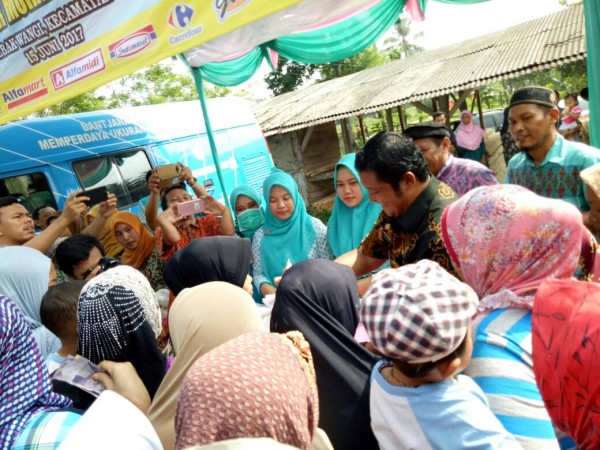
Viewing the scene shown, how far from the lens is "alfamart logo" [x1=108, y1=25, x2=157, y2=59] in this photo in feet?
10.7

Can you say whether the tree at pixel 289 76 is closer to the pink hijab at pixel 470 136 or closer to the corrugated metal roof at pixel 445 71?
the corrugated metal roof at pixel 445 71

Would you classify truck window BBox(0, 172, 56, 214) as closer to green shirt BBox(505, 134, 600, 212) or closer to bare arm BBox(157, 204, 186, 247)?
bare arm BBox(157, 204, 186, 247)

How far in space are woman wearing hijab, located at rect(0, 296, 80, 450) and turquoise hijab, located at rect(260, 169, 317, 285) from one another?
1775mm

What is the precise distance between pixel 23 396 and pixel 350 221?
79.4 inches

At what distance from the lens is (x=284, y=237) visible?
9.62ft

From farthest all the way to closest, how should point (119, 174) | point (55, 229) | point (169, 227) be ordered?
point (119, 174), point (169, 227), point (55, 229)

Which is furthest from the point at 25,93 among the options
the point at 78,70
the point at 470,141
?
the point at 470,141

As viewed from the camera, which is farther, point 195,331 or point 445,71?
point 445,71

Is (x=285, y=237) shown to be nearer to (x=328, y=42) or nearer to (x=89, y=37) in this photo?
(x=328, y=42)

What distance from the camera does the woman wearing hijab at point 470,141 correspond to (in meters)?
8.24

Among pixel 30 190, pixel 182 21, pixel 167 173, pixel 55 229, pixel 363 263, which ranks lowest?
pixel 363 263

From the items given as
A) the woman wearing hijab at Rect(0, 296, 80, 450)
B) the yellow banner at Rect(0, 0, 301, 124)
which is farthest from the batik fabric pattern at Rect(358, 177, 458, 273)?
the yellow banner at Rect(0, 0, 301, 124)

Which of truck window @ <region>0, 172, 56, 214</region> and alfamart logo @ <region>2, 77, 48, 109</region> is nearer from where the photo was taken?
alfamart logo @ <region>2, 77, 48, 109</region>

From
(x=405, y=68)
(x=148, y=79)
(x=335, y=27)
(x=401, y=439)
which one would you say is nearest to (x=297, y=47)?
(x=335, y=27)
